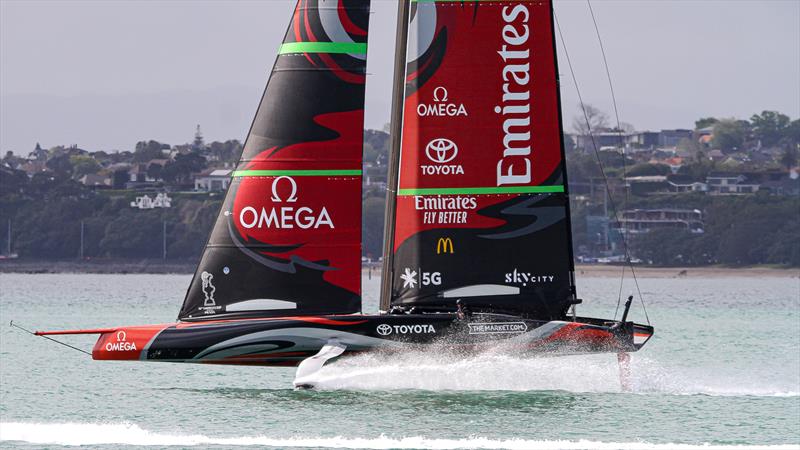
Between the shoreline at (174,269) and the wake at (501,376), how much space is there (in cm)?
10661

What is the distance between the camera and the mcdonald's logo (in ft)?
67.3

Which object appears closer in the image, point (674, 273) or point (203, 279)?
point (203, 279)

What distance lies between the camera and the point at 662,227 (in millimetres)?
138625

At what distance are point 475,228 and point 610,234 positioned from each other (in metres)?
129

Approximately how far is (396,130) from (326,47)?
1.50 metres

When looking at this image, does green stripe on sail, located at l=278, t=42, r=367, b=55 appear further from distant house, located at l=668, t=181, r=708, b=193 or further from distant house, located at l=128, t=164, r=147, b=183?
distant house, located at l=128, t=164, r=147, b=183

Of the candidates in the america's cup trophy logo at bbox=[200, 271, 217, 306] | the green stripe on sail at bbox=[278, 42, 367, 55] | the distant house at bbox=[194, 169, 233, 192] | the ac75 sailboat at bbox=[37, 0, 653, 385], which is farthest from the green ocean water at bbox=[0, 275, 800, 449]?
the distant house at bbox=[194, 169, 233, 192]

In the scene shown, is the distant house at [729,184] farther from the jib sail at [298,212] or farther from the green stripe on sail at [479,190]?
the jib sail at [298,212]

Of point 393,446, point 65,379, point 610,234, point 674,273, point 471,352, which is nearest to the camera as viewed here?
point 393,446

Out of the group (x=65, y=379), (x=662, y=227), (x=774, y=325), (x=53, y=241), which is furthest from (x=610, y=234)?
(x=65, y=379)

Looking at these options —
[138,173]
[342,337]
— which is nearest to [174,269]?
[138,173]

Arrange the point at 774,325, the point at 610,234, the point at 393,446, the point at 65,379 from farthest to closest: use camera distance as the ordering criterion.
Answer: the point at 610,234 < the point at 774,325 < the point at 65,379 < the point at 393,446

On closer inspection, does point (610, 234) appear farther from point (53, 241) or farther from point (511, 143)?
point (511, 143)

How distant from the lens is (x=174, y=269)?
431 feet
